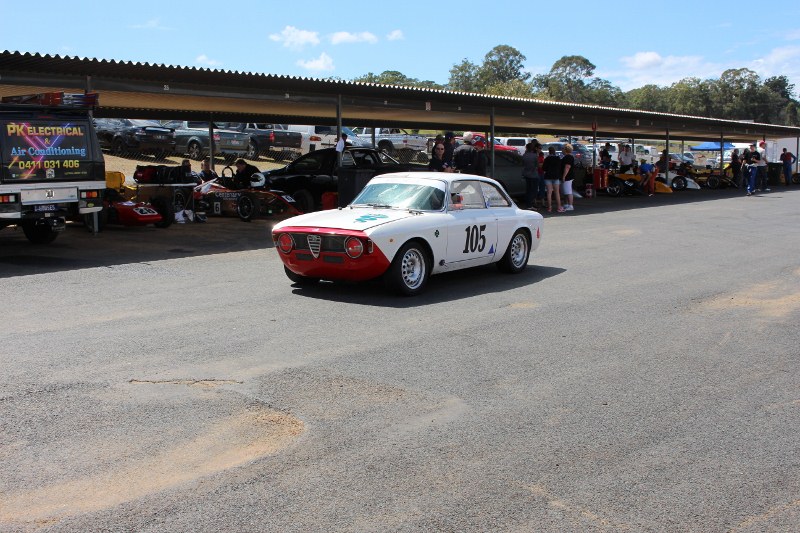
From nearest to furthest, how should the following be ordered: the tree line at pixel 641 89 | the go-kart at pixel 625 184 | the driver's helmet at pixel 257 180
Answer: the driver's helmet at pixel 257 180 → the go-kart at pixel 625 184 → the tree line at pixel 641 89

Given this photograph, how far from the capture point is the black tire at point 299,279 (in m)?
9.76

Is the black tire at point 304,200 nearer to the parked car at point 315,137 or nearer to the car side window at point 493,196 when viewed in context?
the car side window at point 493,196

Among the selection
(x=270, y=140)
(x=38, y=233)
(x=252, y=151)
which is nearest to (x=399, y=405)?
(x=38, y=233)

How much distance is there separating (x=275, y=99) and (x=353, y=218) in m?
10.4

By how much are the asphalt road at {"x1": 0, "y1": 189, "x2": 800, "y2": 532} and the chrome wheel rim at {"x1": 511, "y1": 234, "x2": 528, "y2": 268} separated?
56cm

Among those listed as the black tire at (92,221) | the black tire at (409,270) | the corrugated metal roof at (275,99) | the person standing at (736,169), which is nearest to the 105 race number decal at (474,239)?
the black tire at (409,270)

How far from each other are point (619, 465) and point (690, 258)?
8.93 meters

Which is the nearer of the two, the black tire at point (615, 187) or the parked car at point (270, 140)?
the black tire at point (615, 187)

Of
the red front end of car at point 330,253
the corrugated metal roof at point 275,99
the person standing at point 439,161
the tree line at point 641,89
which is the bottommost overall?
the red front end of car at point 330,253

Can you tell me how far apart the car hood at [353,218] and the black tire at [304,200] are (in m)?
9.47

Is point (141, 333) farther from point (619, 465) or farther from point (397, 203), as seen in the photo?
point (619, 465)

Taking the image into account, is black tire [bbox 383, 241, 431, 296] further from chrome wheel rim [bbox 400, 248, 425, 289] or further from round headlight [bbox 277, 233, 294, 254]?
round headlight [bbox 277, 233, 294, 254]

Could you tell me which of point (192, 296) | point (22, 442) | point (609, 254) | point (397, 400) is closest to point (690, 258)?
point (609, 254)

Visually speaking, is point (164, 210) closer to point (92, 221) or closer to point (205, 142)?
point (92, 221)
